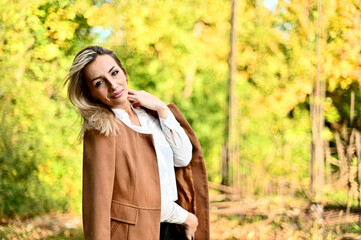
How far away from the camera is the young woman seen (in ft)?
3.85

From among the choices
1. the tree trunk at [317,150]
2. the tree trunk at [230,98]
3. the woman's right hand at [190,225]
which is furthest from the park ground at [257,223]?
the woman's right hand at [190,225]

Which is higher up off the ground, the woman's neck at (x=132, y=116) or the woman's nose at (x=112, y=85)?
the woman's nose at (x=112, y=85)

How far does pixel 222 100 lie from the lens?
16.4ft

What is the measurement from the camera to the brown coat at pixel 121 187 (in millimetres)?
1154

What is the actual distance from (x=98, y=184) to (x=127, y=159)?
111 mm

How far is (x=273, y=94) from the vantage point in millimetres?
4727

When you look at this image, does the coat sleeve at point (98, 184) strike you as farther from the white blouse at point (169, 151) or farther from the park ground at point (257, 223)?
the park ground at point (257, 223)

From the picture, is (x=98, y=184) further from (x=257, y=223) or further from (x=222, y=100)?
(x=222, y=100)

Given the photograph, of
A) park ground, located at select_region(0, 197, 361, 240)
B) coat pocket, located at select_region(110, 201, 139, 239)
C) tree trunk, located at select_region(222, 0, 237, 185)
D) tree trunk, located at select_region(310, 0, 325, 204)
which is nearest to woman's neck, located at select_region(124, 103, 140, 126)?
coat pocket, located at select_region(110, 201, 139, 239)

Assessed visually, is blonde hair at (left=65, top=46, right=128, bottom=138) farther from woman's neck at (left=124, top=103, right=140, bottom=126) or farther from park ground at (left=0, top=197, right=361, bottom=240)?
park ground at (left=0, top=197, right=361, bottom=240)

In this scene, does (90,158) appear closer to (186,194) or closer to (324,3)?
(186,194)

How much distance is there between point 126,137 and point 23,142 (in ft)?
9.85

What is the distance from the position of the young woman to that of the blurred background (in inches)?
95.0

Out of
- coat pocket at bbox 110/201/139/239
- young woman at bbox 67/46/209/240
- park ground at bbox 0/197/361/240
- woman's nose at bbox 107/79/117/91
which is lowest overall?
park ground at bbox 0/197/361/240
